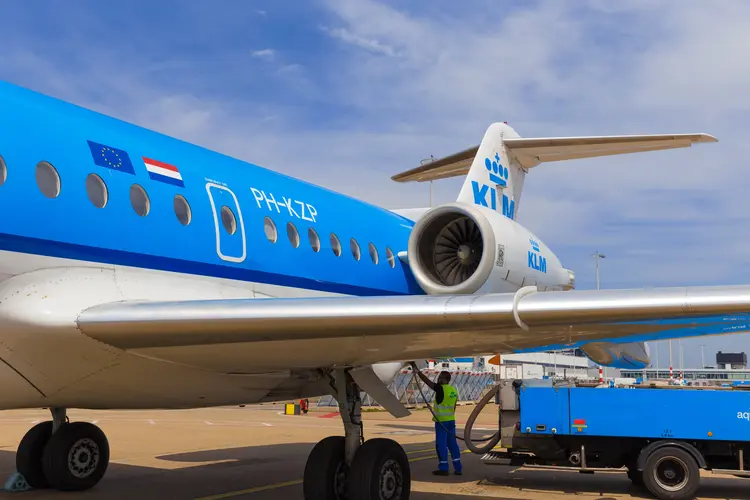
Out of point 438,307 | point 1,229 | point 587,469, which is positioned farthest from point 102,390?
point 587,469

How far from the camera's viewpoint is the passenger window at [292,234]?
9828 mm

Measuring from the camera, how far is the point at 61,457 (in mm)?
10492

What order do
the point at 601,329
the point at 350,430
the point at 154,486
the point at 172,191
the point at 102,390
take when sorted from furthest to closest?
the point at 154,486 < the point at 350,430 < the point at 172,191 < the point at 102,390 < the point at 601,329


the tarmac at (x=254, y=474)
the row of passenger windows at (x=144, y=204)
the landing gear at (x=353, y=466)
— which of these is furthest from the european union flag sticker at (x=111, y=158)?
the tarmac at (x=254, y=474)

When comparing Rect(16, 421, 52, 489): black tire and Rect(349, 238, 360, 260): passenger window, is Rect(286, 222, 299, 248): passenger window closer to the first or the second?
Rect(349, 238, 360, 260): passenger window

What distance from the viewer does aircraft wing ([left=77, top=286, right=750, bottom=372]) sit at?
5.82 metres

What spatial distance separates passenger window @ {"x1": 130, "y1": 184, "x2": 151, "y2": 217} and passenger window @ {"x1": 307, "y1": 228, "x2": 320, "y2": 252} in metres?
2.83

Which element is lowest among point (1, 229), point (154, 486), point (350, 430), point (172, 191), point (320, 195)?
point (154, 486)

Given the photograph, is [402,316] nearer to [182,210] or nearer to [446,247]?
[182,210]

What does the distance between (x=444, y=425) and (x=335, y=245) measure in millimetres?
3964

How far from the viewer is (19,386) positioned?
271 inches

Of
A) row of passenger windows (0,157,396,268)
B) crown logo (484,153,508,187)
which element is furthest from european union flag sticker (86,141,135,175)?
crown logo (484,153,508,187)

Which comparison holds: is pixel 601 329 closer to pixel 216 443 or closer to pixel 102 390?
pixel 102 390

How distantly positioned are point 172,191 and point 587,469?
6920 mm
